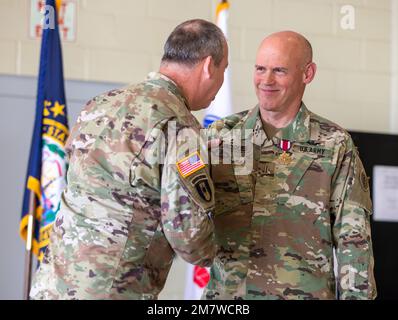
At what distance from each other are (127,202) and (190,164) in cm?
19

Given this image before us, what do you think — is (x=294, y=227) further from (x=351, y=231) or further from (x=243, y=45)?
(x=243, y=45)

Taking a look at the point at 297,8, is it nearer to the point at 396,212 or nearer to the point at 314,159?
the point at 396,212

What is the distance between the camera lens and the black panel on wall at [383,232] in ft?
14.7

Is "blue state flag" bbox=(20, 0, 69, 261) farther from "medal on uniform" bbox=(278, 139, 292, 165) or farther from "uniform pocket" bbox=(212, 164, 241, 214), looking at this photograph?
"medal on uniform" bbox=(278, 139, 292, 165)

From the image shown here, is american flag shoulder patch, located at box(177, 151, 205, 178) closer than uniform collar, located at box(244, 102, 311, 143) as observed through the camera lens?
Yes

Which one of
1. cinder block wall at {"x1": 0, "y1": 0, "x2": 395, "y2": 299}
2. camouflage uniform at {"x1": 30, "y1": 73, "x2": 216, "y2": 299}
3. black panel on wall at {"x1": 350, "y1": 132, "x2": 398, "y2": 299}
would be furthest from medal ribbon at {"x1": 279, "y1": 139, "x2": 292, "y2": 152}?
black panel on wall at {"x1": 350, "y1": 132, "x2": 398, "y2": 299}

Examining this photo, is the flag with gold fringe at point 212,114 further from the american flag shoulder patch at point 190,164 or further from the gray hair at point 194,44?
the american flag shoulder patch at point 190,164

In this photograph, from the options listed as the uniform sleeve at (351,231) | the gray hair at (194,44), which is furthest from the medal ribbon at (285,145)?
the gray hair at (194,44)

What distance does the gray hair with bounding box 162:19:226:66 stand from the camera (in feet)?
6.73

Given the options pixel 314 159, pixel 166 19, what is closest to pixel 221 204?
pixel 314 159

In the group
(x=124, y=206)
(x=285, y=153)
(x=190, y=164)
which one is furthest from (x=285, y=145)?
(x=124, y=206)

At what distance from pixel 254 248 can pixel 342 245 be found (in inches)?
11.3

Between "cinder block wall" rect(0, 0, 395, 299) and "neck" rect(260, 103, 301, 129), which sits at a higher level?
"cinder block wall" rect(0, 0, 395, 299)

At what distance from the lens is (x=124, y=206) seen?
189 cm
